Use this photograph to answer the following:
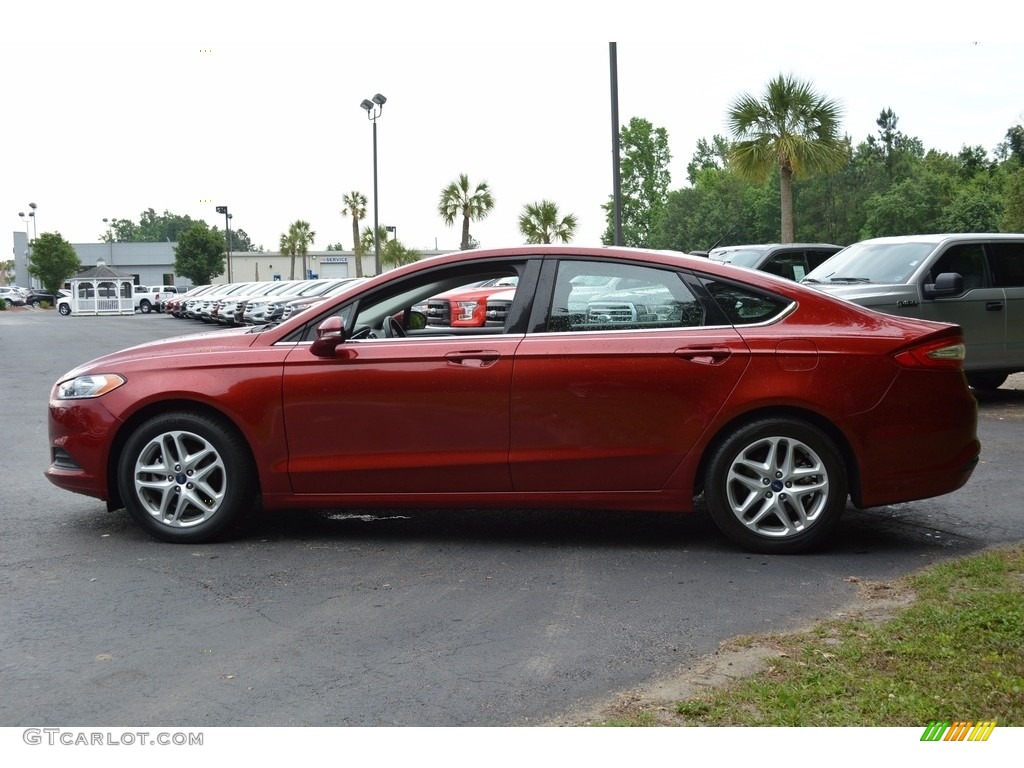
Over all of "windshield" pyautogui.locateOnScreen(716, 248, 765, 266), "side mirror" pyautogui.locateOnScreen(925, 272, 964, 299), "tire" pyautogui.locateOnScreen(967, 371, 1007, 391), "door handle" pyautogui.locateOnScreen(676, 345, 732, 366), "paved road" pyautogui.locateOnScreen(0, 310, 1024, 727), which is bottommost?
"paved road" pyautogui.locateOnScreen(0, 310, 1024, 727)

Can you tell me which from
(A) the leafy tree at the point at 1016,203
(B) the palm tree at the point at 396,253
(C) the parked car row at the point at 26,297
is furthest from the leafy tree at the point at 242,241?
(A) the leafy tree at the point at 1016,203

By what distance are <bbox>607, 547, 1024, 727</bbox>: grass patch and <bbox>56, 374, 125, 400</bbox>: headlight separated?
150 inches

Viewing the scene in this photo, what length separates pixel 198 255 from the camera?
99.4 metres

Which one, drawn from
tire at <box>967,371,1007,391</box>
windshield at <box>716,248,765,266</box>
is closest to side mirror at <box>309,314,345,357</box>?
tire at <box>967,371,1007,391</box>

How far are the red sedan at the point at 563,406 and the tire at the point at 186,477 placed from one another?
0.4 inches

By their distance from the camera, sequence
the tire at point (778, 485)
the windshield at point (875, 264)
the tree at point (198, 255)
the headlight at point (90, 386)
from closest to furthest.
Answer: the tire at point (778, 485), the headlight at point (90, 386), the windshield at point (875, 264), the tree at point (198, 255)

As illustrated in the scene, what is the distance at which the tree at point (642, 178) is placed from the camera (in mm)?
100875

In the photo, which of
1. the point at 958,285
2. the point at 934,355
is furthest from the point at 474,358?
the point at 958,285

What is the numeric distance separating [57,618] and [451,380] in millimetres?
2199

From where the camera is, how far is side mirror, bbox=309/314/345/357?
6.10m

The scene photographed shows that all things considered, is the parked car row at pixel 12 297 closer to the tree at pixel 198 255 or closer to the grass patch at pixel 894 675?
the tree at pixel 198 255

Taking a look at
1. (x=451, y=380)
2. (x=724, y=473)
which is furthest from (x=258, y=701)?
(x=724, y=473)

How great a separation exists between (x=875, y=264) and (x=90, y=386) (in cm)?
891

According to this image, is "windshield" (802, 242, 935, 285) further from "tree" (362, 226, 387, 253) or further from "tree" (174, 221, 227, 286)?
"tree" (174, 221, 227, 286)
